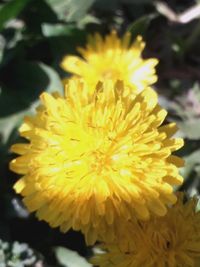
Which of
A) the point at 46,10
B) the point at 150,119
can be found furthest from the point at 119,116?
the point at 46,10

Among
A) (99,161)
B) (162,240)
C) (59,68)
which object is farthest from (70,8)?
(162,240)

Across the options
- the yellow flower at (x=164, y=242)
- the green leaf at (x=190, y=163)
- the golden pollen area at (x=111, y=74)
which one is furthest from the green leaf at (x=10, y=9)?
the yellow flower at (x=164, y=242)

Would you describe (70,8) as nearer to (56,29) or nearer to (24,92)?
(56,29)

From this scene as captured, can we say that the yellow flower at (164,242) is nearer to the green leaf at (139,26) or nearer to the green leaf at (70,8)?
the green leaf at (139,26)

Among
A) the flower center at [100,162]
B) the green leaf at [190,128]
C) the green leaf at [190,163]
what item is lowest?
the green leaf at [190,163]

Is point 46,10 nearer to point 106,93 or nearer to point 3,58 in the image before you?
point 3,58

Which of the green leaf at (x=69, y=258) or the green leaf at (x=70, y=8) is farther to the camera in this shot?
the green leaf at (x=70, y=8)
